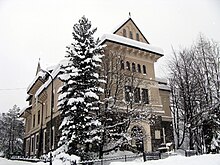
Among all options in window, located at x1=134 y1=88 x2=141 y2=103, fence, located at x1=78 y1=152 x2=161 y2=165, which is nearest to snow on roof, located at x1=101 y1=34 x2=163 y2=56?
window, located at x1=134 y1=88 x2=141 y2=103

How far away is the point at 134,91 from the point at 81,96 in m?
6.69

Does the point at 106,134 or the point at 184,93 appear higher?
the point at 184,93

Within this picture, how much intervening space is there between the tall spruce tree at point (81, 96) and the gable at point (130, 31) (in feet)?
22.8

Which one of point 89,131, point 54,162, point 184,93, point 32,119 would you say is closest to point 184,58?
point 184,93

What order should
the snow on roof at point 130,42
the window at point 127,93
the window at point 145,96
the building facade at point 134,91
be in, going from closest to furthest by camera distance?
the building facade at point 134,91, the window at point 127,93, the snow on roof at point 130,42, the window at point 145,96

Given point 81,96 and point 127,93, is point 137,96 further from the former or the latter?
point 81,96

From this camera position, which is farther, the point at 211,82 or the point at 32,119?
the point at 32,119

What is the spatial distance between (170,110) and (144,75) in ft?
24.2

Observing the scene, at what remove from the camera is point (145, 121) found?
2602 centimetres

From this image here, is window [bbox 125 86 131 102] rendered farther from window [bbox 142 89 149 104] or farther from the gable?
the gable

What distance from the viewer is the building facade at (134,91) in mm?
24828

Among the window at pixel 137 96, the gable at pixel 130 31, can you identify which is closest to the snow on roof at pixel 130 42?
the gable at pixel 130 31

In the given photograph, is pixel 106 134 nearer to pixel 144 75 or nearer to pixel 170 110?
pixel 144 75

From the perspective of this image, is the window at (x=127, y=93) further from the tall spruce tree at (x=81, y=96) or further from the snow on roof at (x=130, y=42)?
the snow on roof at (x=130, y=42)
